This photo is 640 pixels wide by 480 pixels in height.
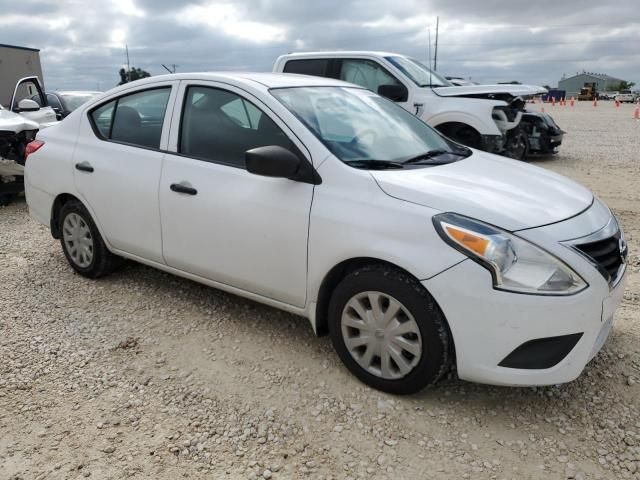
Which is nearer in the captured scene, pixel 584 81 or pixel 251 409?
pixel 251 409

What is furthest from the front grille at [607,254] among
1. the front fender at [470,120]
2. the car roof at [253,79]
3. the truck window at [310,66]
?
the truck window at [310,66]

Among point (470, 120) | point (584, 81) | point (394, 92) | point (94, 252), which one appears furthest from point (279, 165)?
point (584, 81)

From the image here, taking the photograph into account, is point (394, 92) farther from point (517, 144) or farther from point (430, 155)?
point (430, 155)

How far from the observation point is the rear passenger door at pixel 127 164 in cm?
379

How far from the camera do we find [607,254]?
108 inches

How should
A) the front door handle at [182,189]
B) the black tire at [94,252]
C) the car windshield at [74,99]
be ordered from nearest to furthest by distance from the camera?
the front door handle at [182,189]
the black tire at [94,252]
the car windshield at [74,99]

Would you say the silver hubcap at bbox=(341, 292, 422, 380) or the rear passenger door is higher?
the rear passenger door

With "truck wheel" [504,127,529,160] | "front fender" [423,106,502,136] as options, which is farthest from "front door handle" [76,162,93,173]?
"truck wheel" [504,127,529,160]

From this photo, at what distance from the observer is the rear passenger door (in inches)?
149

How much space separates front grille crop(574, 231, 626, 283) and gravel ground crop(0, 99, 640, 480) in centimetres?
71

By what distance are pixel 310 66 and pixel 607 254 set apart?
6880mm

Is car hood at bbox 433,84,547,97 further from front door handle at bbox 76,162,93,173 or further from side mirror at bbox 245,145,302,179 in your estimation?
side mirror at bbox 245,145,302,179

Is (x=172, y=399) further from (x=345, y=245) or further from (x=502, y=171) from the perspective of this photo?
(x=502, y=171)

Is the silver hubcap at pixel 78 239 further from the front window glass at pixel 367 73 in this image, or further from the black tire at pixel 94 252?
the front window glass at pixel 367 73
